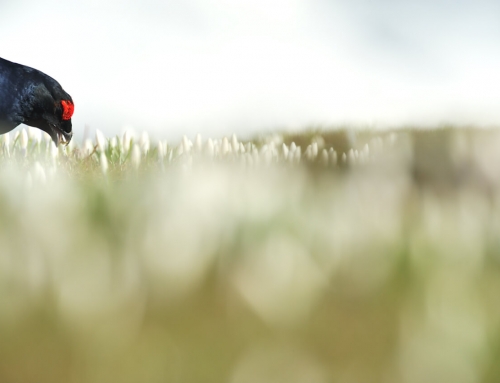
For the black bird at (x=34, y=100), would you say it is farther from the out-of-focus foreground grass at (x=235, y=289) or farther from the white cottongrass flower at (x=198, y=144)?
the out-of-focus foreground grass at (x=235, y=289)

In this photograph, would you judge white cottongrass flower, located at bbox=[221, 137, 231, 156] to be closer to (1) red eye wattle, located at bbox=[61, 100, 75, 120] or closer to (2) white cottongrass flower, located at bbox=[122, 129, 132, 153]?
(2) white cottongrass flower, located at bbox=[122, 129, 132, 153]

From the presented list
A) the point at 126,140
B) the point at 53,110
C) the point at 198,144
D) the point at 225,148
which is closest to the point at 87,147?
the point at 126,140

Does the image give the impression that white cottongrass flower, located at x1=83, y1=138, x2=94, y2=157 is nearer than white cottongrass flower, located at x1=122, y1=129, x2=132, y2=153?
No

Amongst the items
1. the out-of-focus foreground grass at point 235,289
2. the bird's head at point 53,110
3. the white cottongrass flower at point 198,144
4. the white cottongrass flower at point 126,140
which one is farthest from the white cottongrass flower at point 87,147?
Result: the out-of-focus foreground grass at point 235,289

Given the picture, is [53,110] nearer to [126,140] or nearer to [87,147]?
[87,147]

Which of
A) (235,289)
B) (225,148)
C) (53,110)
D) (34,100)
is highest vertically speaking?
(34,100)

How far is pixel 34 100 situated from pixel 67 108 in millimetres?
483

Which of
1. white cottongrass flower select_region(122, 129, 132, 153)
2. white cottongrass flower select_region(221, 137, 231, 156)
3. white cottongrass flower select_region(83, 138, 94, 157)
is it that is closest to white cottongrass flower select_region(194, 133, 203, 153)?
white cottongrass flower select_region(221, 137, 231, 156)

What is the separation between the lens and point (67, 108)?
673 centimetres

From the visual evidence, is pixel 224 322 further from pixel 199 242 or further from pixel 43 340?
pixel 43 340

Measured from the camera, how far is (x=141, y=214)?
1992 millimetres

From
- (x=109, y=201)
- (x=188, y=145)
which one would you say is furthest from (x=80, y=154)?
(x=109, y=201)

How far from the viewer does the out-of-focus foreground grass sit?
138cm

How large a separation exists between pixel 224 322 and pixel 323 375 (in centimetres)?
29
